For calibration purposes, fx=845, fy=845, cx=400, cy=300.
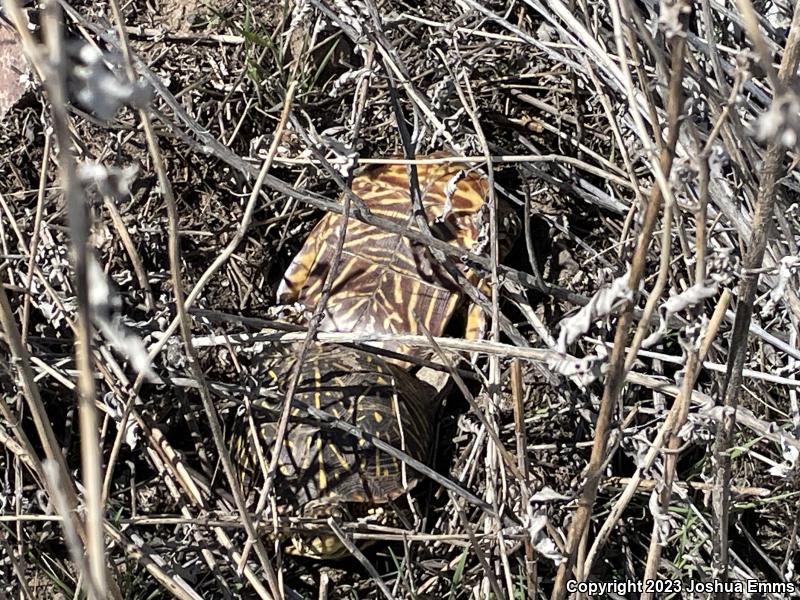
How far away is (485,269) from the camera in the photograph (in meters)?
1.77

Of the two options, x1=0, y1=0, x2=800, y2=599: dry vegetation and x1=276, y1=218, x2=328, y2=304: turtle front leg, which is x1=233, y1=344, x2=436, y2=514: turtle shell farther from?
x1=276, y1=218, x2=328, y2=304: turtle front leg

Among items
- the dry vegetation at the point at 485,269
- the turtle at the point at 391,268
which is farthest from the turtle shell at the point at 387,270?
the dry vegetation at the point at 485,269

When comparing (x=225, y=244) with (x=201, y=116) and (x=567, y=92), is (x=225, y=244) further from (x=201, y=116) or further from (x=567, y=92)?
(x=567, y=92)

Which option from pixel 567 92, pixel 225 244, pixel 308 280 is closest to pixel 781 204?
pixel 567 92

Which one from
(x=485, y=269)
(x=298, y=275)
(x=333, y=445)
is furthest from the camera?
(x=298, y=275)

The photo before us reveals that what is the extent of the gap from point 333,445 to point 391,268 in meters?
0.64

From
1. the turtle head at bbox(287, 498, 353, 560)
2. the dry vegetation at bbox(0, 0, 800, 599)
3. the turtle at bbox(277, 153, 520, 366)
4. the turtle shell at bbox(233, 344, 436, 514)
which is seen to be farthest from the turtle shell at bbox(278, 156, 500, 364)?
the turtle head at bbox(287, 498, 353, 560)

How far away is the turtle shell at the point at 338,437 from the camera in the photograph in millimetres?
1862

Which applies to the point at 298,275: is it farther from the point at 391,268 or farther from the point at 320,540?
the point at 320,540

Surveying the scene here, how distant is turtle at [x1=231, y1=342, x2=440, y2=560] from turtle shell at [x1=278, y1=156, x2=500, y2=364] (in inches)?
9.3

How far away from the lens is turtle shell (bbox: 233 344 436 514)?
186 cm

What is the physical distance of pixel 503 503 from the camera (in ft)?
5.54

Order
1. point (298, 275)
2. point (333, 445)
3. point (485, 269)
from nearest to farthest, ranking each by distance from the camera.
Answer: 1. point (485, 269)
2. point (333, 445)
3. point (298, 275)

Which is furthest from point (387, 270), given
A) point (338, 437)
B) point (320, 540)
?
point (320, 540)
